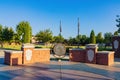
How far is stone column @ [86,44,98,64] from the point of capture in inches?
693

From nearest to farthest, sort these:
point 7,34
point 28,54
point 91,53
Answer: point 28,54
point 91,53
point 7,34

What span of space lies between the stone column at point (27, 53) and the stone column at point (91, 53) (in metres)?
4.66

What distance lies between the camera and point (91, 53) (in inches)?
697

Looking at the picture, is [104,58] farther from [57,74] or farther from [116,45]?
[116,45]

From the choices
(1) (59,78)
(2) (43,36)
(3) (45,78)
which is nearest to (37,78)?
(3) (45,78)

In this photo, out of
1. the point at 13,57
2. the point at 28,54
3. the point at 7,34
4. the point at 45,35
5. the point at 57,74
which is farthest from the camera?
the point at 45,35

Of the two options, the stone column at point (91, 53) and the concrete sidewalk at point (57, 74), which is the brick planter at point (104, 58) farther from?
the concrete sidewalk at point (57, 74)

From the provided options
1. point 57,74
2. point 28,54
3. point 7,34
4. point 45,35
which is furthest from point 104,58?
point 45,35

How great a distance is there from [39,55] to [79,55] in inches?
140

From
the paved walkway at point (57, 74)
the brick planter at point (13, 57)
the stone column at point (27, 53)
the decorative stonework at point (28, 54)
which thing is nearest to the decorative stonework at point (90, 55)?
the paved walkway at point (57, 74)

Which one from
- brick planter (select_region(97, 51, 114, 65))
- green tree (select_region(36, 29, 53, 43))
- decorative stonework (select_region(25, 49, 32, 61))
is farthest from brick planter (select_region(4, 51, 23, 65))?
green tree (select_region(36, 29, 53, 43))

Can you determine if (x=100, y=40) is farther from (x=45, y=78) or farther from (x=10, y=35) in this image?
(x=45, y=78)

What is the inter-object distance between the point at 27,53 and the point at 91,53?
17.3 feet

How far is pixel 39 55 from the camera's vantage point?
61.1ft
